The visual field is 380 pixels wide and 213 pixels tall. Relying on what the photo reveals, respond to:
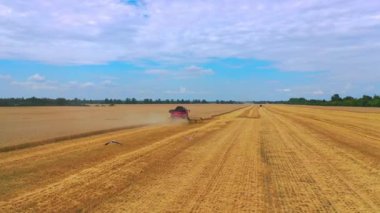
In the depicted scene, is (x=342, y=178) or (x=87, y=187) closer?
(x=87, y=187)

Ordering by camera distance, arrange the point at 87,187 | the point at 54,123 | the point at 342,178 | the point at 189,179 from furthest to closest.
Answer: the point at 54,123 < the point at 342,178 < the point at 189,179 < the point at 87,187

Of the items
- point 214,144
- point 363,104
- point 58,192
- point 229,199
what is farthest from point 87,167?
point 363,104

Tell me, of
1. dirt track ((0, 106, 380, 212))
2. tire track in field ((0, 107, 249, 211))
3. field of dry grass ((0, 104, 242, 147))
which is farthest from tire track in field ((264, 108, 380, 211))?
field of dry grass ((0, 104, 242, 147))

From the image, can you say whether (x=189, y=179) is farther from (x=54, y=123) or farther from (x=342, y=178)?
(x=54, y=123)

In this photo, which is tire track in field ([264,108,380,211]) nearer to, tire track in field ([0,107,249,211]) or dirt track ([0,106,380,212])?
dirt track ([0,106,380,212])

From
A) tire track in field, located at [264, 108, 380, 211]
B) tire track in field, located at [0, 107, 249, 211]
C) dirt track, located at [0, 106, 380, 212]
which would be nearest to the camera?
tire track in field, located at [0, 107, 249, 211]

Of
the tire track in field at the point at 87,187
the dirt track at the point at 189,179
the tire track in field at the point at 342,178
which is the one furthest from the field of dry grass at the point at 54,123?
the tire track in field at the point at 342,178

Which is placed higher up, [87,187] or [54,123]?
[87,187]

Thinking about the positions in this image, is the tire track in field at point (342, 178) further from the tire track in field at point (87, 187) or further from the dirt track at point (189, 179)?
the tire track in field at point (87, 187)

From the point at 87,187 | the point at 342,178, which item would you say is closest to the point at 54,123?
the point at 87,187

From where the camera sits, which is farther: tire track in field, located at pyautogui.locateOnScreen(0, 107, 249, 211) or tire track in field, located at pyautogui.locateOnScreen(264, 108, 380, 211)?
tire track in field, located at pyautogui.locateOnScreen(264, 108, 380, 211)
